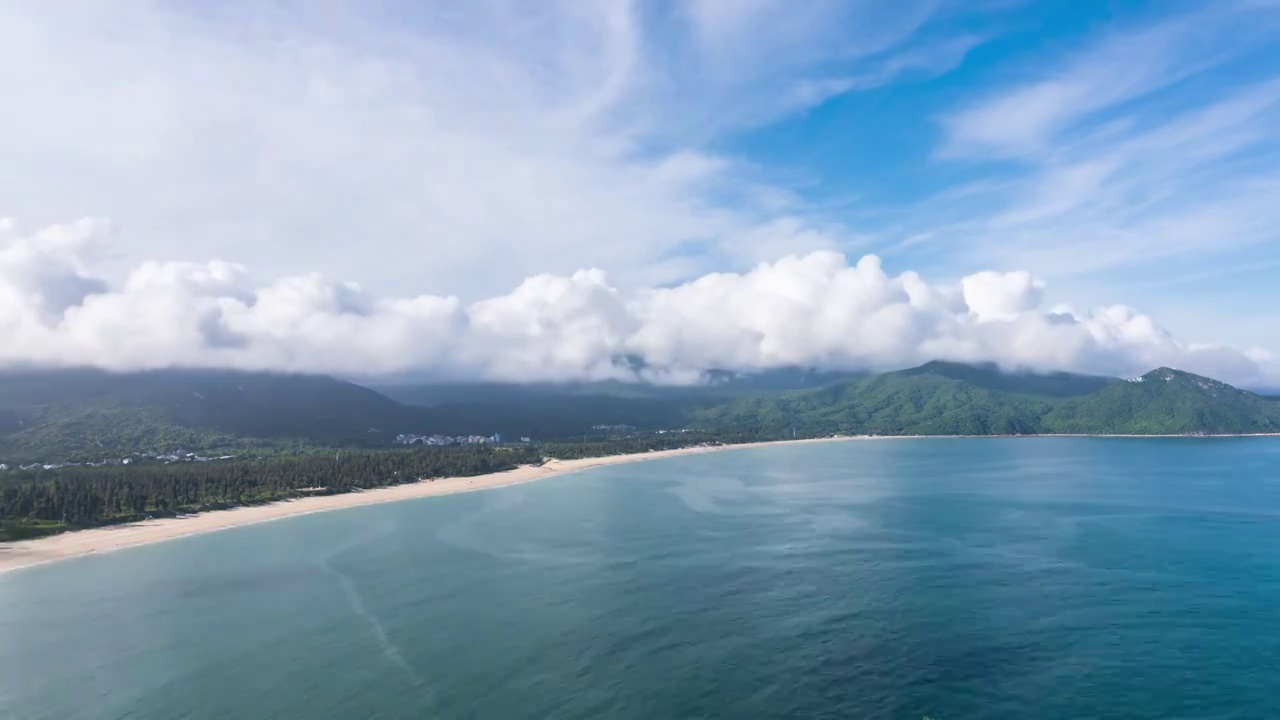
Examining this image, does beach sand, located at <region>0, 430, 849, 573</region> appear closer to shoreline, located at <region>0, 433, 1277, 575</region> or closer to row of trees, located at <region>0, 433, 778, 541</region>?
shoreline, located at <region>0, 433, 1277, 575</region>

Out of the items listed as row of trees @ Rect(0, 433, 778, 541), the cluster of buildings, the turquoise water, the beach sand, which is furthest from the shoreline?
the cluster of buildings

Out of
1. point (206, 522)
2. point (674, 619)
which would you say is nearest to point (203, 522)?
point (206, 522)

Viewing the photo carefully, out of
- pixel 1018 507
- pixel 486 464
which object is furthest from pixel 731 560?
pixel 486 464

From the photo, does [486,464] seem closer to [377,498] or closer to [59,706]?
[377,498]

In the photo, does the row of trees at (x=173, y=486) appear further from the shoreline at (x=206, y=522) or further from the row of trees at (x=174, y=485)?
the shoreline at (x=206, y=522)

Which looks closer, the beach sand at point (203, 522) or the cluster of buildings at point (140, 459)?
the beach sand at point (203, 522)

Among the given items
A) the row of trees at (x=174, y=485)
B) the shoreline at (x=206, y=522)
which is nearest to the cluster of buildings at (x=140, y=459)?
the row of trees at (x=174, y=485)
